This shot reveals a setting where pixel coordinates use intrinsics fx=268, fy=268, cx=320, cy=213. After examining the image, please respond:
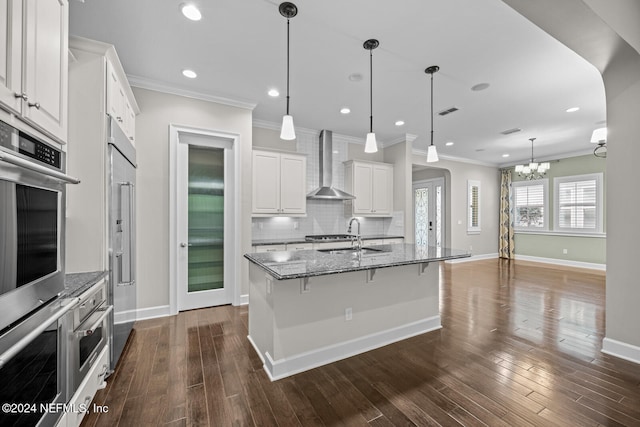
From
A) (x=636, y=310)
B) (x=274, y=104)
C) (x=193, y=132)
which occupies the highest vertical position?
(x=274, y=104)

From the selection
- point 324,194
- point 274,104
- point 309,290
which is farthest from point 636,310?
point 274,104

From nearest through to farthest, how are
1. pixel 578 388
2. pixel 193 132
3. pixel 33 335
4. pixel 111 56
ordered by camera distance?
pixel 33 335, pixel 578 388, pixel 111 56, pixel 193 132

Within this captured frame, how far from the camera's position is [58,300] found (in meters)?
1.38

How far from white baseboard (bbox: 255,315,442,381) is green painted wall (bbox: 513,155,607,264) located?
648 centimetres

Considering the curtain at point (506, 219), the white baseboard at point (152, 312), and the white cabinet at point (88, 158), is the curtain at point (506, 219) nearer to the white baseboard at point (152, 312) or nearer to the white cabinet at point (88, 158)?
the white baseboard at point (152, 312)

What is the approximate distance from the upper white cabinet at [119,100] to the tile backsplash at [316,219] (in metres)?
2.32

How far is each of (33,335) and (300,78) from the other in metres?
3.28

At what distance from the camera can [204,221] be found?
3.81 metres

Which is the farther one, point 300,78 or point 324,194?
point 324,194

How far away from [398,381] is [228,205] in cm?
302

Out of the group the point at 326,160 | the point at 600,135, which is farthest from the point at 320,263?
the point at 600,135

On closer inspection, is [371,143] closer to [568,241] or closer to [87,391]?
[87,391]

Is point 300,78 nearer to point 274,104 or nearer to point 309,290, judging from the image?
point 274,104

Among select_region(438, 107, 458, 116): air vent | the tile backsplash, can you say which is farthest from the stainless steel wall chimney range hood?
select_region(438, 107, 458, 116): air vent
